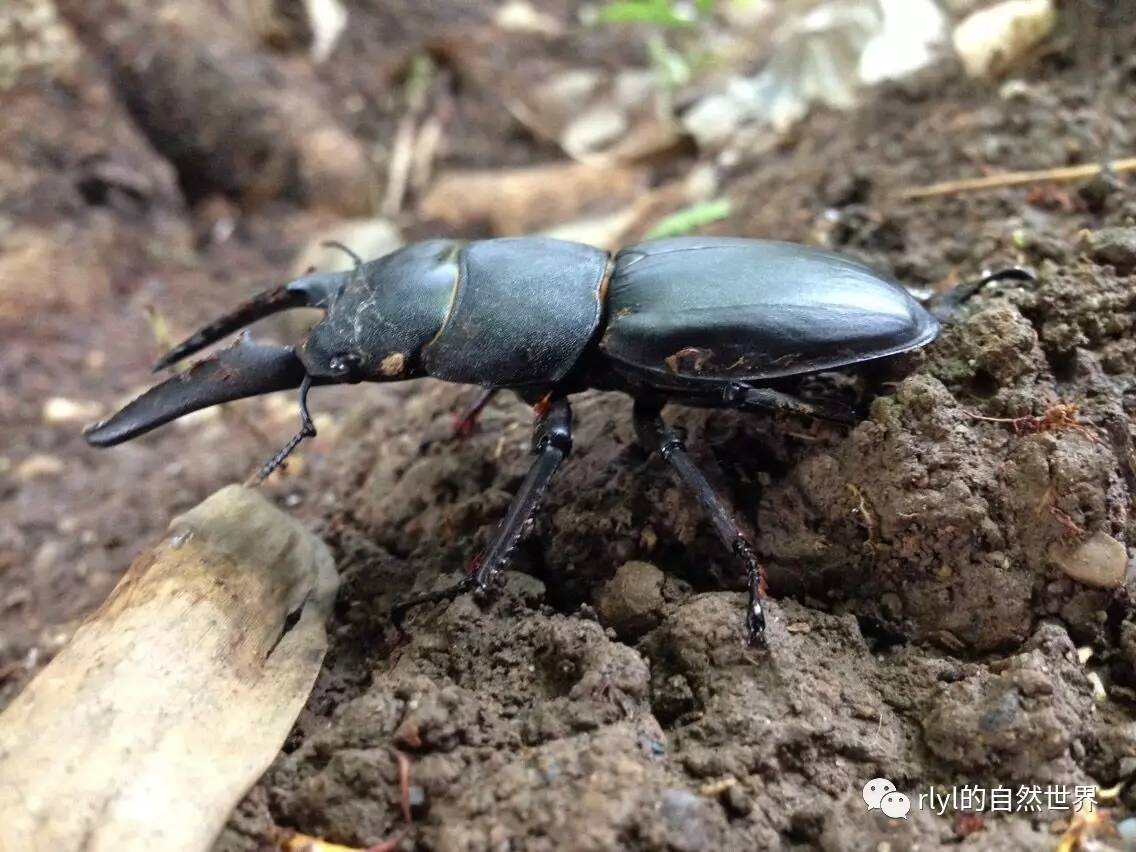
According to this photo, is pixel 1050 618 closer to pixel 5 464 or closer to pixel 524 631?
pixel 524 631

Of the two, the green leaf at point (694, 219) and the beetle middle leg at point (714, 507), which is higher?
the beetle middle leg at point (714, 507)

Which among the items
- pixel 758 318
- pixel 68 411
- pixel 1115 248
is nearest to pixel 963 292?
pixel 1115 248

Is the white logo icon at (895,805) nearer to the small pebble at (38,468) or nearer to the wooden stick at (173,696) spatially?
the wooden stick at (173,696)

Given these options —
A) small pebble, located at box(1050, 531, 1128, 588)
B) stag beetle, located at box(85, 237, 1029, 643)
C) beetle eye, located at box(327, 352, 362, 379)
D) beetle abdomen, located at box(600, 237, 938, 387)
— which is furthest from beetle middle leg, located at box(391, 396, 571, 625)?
small pebble, located at box(1050, 531, 1128, 588)

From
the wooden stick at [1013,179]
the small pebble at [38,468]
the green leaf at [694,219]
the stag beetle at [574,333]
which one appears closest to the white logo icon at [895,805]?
the stag beetle at [574,333]

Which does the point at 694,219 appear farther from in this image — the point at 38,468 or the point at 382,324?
the point at 38,468
